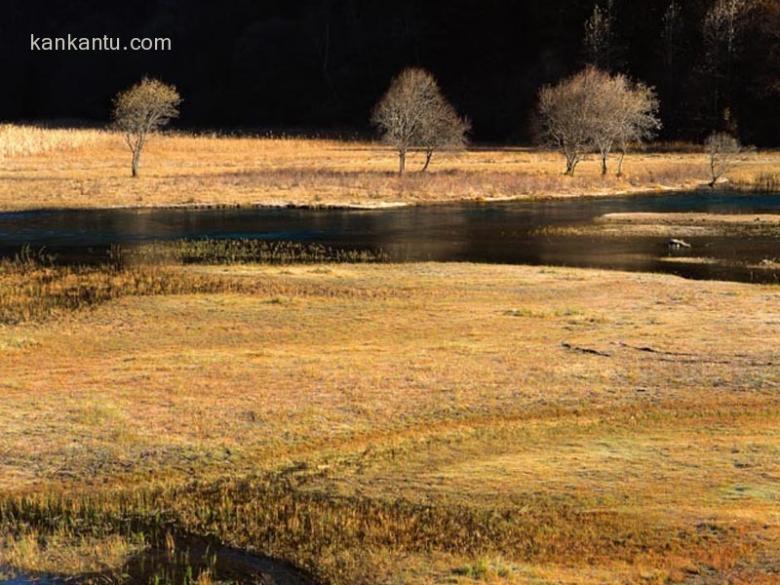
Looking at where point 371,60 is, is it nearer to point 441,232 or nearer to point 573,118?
point 573,118

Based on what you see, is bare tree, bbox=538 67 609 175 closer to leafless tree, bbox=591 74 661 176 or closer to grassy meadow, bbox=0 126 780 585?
leafless tree, bbox=591 74 661 176

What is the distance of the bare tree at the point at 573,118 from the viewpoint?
249ft

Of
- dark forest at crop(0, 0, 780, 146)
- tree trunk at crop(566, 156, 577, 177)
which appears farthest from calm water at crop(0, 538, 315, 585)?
dark forest at crop(0, 0, 780, 146)

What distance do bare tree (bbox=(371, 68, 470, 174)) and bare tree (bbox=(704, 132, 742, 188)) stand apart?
1696 centimetres

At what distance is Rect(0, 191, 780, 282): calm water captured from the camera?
40344 millimetres

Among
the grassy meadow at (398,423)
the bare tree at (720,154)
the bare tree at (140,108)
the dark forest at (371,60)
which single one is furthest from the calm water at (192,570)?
the dark forest at (371,60)

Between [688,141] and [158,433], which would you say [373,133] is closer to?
[688,141]

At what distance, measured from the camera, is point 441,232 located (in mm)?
49000

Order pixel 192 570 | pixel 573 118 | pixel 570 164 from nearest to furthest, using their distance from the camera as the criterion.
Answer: pixel 192 570 < pixel 573 118 < pixel 570 164

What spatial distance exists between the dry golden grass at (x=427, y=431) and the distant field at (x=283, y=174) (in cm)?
3565

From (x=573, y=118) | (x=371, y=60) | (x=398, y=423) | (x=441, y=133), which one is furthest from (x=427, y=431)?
(x=371, y=60)

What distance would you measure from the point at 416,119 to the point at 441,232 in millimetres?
27746

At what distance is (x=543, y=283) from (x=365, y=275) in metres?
5.44

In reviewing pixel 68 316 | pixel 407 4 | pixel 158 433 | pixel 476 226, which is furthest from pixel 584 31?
pixel 158 433
